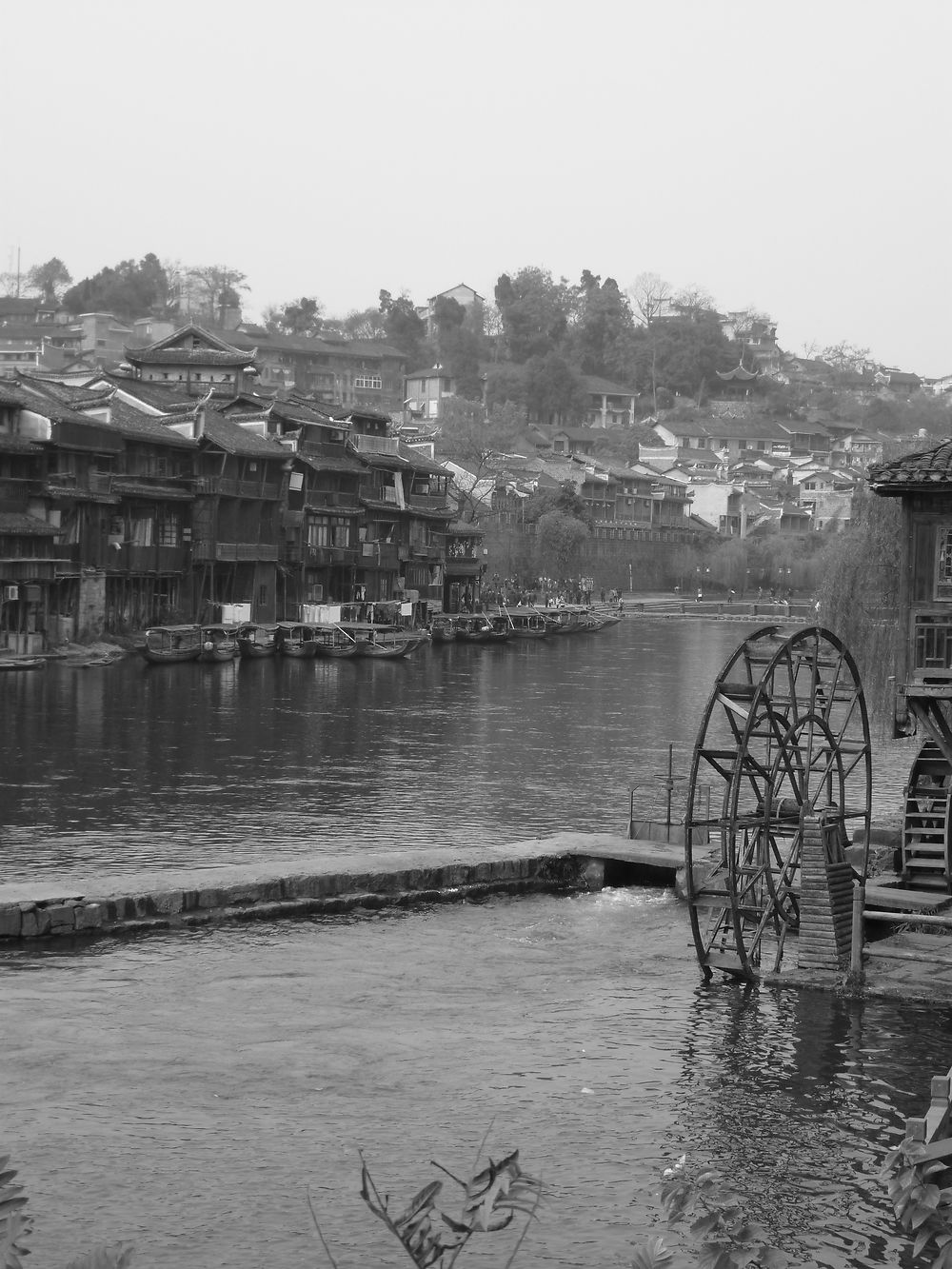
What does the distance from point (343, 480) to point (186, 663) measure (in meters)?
24.7

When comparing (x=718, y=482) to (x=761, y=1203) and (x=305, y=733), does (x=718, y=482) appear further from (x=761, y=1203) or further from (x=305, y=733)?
(x=761, y=1203)

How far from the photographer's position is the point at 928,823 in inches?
1135

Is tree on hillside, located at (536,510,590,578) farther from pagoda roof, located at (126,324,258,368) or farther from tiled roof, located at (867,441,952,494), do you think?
tiled roof, located at (867,441,952,494)

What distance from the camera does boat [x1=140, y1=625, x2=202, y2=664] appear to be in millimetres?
70750

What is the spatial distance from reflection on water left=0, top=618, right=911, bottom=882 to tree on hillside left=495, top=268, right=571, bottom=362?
113 m

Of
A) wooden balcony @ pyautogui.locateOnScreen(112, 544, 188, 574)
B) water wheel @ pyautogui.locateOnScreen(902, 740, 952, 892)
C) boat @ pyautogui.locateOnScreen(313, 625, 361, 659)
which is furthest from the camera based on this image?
boat @ pyautogui.locateOnScreen(313, 625, 361, 659)

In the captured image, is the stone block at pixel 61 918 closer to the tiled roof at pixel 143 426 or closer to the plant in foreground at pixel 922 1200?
the plant in foreground at pixel 922 1200

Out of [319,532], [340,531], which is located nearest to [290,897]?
[319,532]

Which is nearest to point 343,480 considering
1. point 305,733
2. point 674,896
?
point 305,733

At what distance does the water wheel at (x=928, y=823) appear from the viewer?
27875 mm

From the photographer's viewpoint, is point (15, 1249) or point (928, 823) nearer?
point (15, 1249)

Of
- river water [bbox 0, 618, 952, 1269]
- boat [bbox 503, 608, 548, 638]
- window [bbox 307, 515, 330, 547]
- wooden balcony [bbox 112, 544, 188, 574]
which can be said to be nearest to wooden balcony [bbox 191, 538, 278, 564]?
wooden balcony [bbox 112, 544, 188, 574]

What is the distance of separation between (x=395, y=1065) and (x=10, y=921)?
24.9 ft

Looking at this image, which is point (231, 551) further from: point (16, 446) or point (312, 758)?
point (312, 758)
